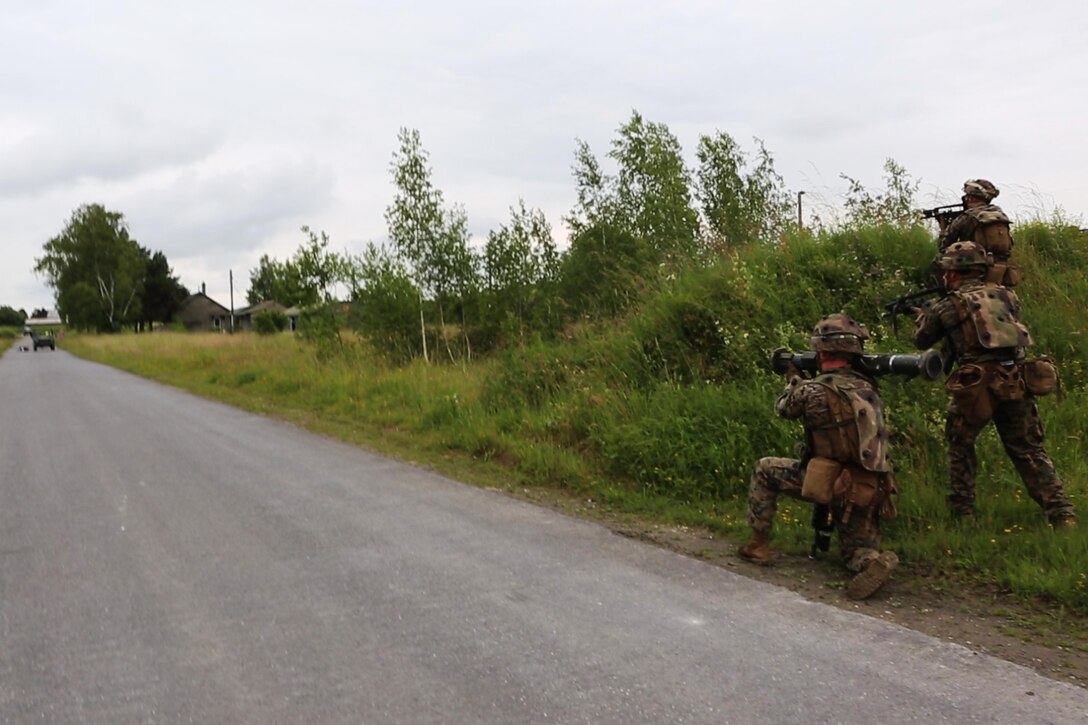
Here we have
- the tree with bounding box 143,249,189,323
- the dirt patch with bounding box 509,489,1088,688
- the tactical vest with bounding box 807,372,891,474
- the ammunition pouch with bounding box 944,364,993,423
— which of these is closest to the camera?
the dirt patch with bounding box 509,489,1088,688

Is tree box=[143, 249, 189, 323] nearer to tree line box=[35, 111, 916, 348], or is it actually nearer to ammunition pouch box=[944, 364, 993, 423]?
tree line box=[35, 111, 916, 348]

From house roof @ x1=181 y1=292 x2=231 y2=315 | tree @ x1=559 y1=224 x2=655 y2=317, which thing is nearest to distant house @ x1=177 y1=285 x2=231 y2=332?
house roof @ x1=181 y1=292 x2=231 y2=315

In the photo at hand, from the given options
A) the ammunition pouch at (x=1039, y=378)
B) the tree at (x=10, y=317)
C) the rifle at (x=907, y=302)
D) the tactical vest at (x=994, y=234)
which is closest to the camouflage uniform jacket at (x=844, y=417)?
the ammunition pouch at (x=1039, y=378)

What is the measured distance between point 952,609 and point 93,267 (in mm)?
86941

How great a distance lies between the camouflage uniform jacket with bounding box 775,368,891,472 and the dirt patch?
702 mm

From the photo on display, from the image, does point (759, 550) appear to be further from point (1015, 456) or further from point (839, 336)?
point (1015, 456)

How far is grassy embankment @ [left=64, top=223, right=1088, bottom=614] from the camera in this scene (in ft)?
18.3

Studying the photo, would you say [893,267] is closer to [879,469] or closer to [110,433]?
[879,469]

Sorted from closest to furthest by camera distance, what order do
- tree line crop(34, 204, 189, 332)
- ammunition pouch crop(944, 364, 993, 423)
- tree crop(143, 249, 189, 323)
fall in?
1. ammunition pouch crop(944, 364, 993, 423)
2. tree line crop(34, 204, 189, 332)
3. tree crop(143, 249, 189, 323)

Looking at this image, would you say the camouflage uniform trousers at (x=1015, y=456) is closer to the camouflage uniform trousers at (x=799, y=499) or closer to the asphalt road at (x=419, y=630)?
the camouflage uniform trousers at (x=799, y=499)

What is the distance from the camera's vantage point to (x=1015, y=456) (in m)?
5.52

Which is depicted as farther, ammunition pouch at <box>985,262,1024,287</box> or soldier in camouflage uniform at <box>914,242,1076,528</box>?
ammunition pouch at <box>985,262,1024,287</box>

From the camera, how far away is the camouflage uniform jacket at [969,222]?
6023 millimetres

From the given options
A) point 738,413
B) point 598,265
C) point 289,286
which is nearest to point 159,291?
point 289,286
